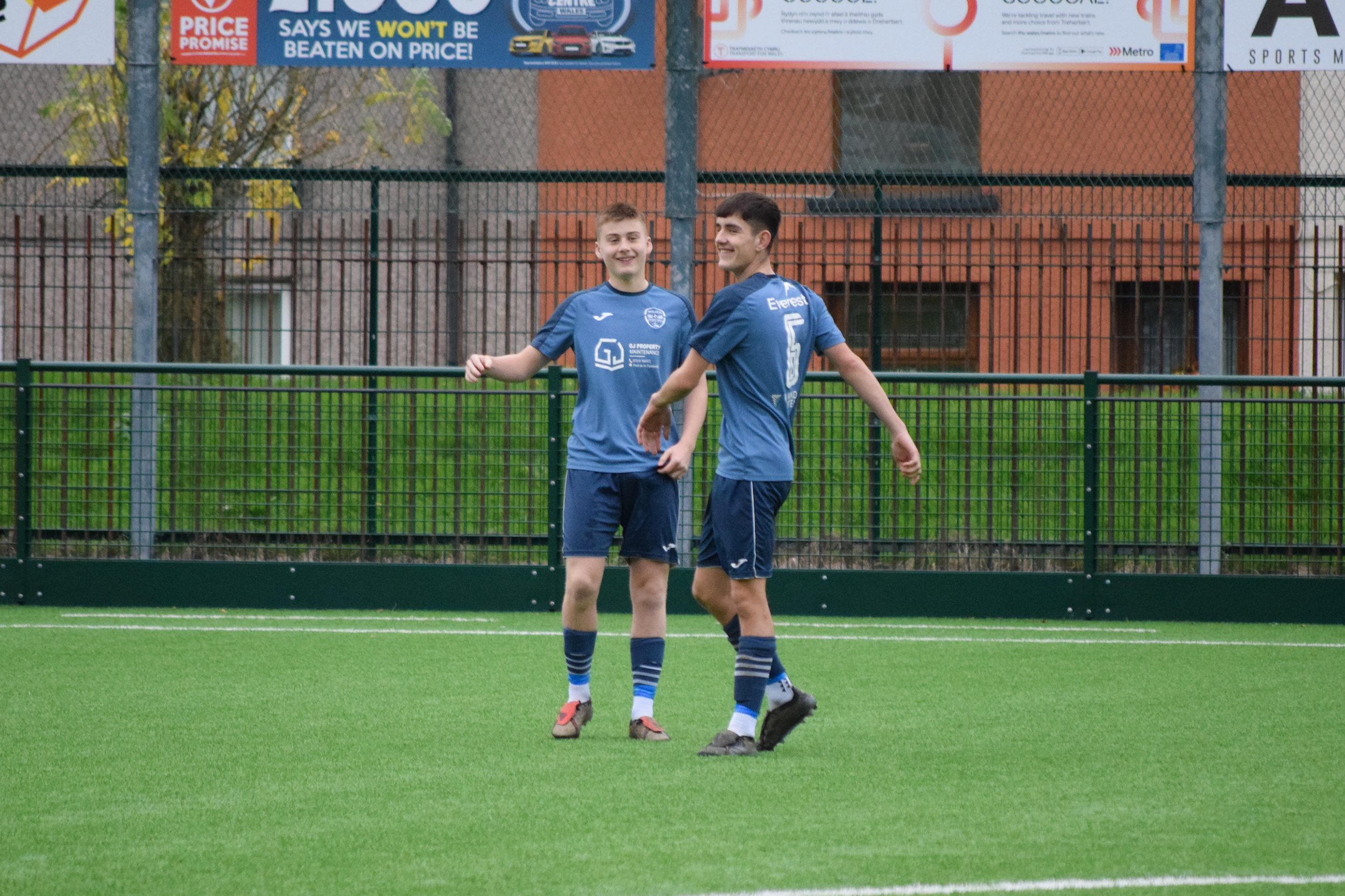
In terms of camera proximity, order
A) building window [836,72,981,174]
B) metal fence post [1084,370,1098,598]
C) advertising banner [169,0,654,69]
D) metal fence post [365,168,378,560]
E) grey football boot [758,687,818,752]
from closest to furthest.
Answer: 1. grey football boot [758,687,818,752]
2. metal fence post [1084,370,1098,598]
3. metal fence post [365,168,378,560]
4. advertising banner [169,0,654,69]
5. building window [836,72,981,174]

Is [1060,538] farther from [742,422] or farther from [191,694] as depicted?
[191,694]

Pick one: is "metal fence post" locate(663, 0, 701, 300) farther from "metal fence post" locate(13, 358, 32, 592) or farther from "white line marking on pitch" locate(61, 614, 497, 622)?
"metal fence post" locate(13, 358, 32, 592)

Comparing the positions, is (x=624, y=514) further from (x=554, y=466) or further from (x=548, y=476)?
(x=548, y=476)

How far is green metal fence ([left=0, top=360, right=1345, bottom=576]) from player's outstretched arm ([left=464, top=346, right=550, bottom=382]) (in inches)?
125

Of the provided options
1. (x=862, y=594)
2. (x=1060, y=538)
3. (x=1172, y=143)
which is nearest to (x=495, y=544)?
(x=862, y=594)

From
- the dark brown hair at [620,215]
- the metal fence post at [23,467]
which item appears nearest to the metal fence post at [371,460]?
the metal fence post at [23,467]

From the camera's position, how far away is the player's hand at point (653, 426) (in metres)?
4.59

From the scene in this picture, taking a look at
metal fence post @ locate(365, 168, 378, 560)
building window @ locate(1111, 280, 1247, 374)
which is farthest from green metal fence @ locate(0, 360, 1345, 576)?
building window @ locate(1111, 280, 1247, 374)

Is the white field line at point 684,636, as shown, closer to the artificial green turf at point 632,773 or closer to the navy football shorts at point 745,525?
the artificial green turf at point 632,773

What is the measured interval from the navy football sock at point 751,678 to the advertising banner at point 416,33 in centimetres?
554

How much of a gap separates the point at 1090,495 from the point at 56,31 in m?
6.99

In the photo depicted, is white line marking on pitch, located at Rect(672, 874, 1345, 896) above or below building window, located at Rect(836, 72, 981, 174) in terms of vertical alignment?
below

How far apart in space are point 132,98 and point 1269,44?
693 cm

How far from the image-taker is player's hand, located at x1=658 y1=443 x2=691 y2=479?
4750mm
